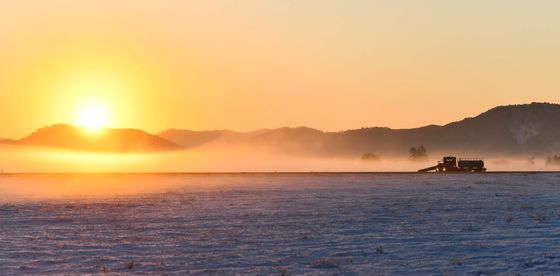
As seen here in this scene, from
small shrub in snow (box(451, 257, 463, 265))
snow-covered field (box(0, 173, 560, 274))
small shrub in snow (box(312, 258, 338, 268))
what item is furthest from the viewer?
small shrub in snow (box(451, 257, 463, 265))

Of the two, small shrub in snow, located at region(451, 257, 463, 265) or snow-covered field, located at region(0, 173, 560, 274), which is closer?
snow-covered field, located at region(0, 173, 560, 274)

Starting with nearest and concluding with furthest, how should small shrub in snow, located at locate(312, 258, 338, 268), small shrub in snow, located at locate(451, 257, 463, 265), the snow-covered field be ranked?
small shrub in snow, located at locate(312, 258, 338, 268) < the snow-covered field < small shrub in snow, located at locate(451, 257, 463, 265)

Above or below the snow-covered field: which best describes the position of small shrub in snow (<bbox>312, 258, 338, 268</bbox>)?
below

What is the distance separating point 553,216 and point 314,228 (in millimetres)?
14957

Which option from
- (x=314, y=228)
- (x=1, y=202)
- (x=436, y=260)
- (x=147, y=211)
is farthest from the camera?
(x=1, y=202)

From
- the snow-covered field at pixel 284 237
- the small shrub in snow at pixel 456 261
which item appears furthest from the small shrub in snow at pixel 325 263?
the small shrub in snow at pixel 456 261

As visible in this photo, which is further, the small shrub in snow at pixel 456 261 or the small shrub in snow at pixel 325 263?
the small shrub in snow at pixel 456 261

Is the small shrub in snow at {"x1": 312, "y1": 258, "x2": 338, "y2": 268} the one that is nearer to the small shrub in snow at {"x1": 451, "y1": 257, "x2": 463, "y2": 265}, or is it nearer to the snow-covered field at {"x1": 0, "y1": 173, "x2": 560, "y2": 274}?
the snow-covered field at {"x1": 0, "y1": 173, "x2": 560, "y2": 274}

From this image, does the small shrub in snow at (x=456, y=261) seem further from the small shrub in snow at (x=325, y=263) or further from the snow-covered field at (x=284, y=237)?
the small shrub in snow at (x=325, y=263)

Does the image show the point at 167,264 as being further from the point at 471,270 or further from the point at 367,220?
the point at 367,220

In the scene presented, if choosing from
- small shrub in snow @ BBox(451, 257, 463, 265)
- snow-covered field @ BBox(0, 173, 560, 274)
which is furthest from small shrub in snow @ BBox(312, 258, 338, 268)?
small shrub in snow @ BBox(451, 257, 463, 265)

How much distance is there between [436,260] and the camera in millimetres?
23375

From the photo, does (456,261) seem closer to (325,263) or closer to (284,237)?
(325,263)

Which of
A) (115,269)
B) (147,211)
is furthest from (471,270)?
(147,211)
